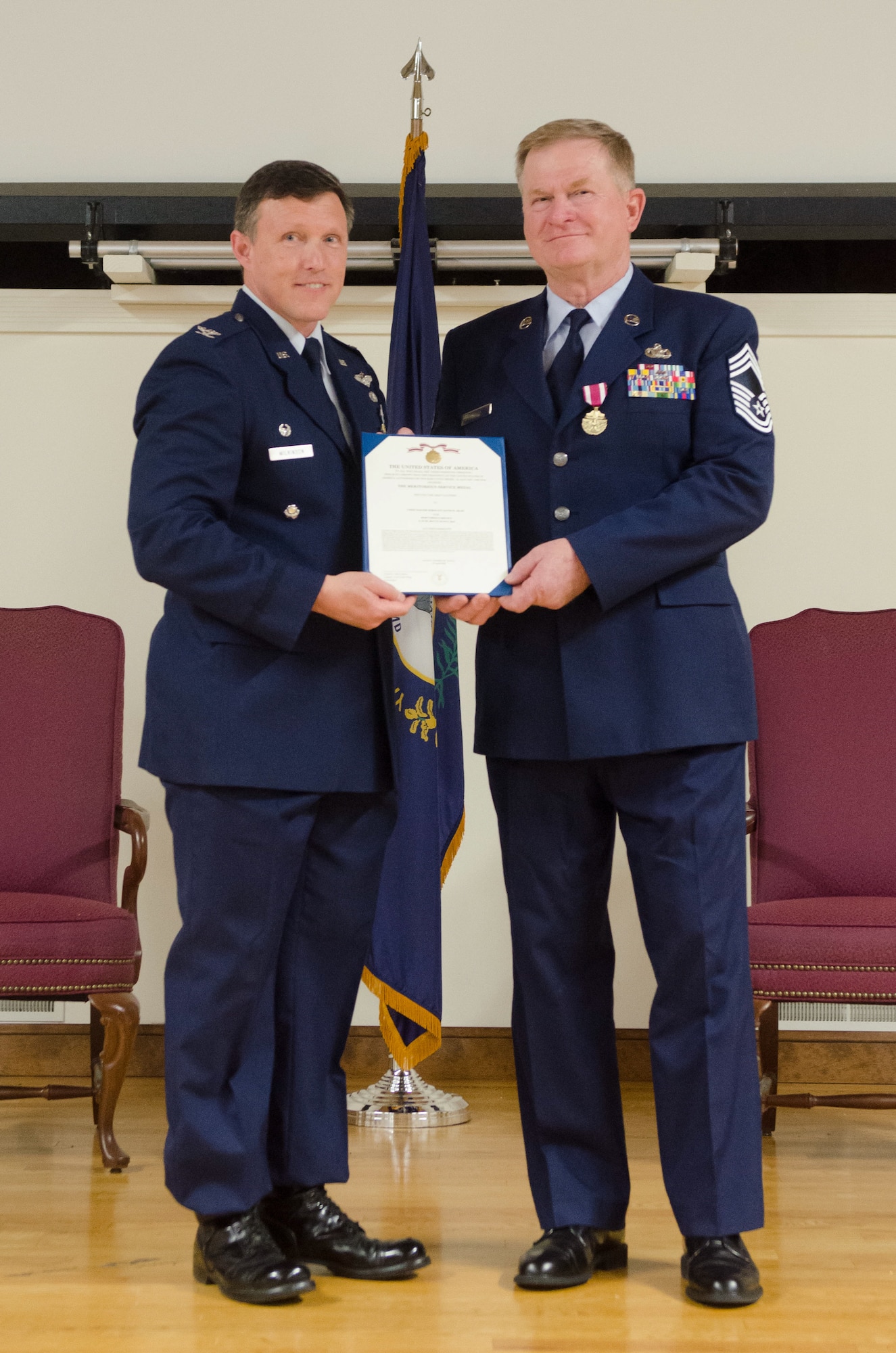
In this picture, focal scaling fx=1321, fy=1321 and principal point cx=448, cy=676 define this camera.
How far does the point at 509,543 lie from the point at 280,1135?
1.02 m

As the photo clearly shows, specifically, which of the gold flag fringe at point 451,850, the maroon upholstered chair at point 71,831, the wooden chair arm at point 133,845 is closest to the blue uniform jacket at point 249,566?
the maroon upholstered chair at point 71,831

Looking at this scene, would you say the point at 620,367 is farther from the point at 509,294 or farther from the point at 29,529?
the point at 29,529

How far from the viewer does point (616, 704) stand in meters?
2.03

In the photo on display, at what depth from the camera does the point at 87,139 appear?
13.8ft

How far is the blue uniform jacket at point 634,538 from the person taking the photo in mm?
2014

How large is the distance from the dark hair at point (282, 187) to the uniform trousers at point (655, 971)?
96 cm

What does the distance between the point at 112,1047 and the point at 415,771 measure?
39.4 inches

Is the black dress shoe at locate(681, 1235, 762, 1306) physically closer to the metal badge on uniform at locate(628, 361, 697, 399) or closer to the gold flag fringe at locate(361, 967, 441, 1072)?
the metal badge on uniform at locate(628, 361, 697, 399)

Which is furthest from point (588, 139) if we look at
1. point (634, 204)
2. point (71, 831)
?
point (71, 831)

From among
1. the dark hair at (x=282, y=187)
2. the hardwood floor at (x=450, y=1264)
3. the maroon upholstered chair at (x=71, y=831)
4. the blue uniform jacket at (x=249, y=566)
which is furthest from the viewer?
the maroon upholstered chair at (x=71, y=831)

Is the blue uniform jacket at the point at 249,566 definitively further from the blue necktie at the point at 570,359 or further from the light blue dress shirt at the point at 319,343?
the blue necktie at the point at 570,359

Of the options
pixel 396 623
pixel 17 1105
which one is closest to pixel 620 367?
pixel 396 623

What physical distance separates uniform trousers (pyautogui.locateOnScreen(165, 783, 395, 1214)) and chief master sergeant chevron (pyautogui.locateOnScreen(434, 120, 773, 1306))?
301 millimetres

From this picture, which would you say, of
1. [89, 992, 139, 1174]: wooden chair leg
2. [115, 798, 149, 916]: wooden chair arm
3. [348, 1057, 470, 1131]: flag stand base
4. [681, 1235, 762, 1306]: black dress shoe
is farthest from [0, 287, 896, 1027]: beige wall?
[681, 1235, 762, 1306]: black dress shoe
